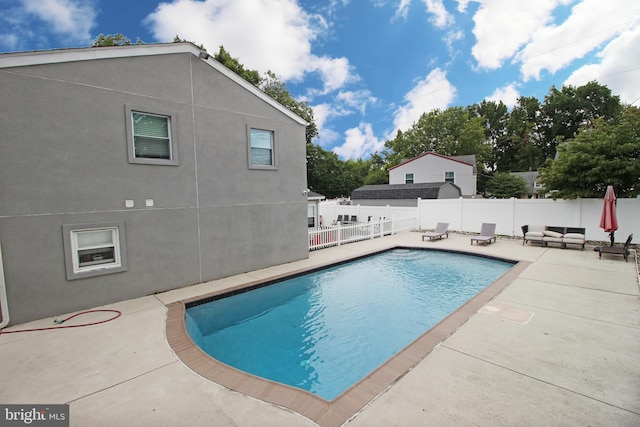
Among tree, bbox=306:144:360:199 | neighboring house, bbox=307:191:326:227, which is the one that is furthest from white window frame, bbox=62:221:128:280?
tree, bbox=306:144:360:199

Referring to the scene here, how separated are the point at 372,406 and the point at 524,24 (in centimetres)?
1442

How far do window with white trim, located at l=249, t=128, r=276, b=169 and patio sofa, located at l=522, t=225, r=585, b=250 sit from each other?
37.2ft

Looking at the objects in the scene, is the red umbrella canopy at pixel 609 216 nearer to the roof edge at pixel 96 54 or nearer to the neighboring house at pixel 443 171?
the roof edge at pixel 96 54

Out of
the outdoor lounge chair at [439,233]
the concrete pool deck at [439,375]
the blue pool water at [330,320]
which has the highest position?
the outdoor lounge chair at [439,233]

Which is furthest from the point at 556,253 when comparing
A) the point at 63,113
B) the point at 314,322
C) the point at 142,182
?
the point at 63,113

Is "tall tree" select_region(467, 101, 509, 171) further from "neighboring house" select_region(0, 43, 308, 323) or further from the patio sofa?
"neighboring house" select_region(0, 43, 308, 323)

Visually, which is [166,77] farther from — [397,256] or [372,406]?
[397,256]

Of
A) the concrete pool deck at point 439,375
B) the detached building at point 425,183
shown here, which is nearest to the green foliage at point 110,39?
the detached building at point 425,183

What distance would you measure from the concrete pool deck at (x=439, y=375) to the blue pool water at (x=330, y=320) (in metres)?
1.07

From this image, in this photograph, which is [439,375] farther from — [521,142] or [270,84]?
[521,142]

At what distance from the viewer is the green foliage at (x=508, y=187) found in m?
31.1

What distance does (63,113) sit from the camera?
5680 millimetres

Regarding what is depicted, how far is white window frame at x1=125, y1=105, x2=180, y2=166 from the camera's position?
6455 mm

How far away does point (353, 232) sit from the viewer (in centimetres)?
1434
